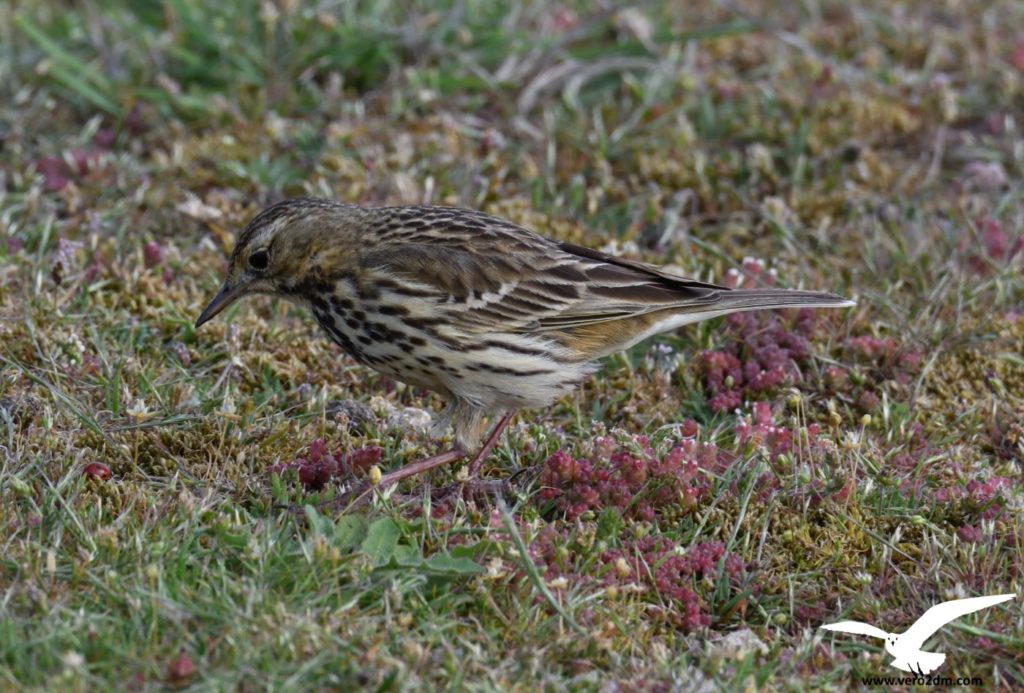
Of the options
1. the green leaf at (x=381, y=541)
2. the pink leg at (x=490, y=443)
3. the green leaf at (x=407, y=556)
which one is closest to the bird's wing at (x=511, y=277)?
the pink leg at (x=490, y=443)

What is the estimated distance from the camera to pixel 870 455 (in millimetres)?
5805

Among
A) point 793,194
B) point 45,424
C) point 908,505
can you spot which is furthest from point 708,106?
point 45,424

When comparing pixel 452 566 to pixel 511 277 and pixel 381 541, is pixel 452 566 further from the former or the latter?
pixel 511 277

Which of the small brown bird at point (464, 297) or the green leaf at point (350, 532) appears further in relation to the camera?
the small brown bird at point (464, 297)

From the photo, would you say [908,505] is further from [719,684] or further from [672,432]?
[719,684]

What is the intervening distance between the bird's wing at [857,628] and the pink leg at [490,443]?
1577 millimetres

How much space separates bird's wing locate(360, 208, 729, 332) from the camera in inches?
225

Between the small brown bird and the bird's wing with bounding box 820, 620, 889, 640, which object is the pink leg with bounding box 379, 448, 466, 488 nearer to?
the small brown bird

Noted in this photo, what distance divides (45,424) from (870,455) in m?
3.44

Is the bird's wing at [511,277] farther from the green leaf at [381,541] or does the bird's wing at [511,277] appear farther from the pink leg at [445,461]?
the green leaf at [381,541]

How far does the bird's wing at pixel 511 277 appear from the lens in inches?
225

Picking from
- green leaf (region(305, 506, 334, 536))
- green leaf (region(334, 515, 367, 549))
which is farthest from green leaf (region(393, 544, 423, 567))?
green leaf (region(305, 506, 334, 536))

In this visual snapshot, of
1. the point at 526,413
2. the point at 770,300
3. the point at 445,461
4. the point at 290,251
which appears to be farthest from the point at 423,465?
the point at 770,300

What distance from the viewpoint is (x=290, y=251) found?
5.93m
